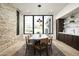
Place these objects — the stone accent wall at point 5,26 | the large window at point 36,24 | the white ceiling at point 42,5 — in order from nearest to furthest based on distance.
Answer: the stone accent wall at point 5,26 < the white ceiling at point 42,5 < the large window at point 36,24

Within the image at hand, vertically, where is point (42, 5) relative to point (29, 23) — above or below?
above

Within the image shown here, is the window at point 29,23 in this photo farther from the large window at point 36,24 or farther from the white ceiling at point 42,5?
the white ceiling at point 42,5

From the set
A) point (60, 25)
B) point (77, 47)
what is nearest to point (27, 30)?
point (60, 25)

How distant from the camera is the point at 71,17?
935 centimetres

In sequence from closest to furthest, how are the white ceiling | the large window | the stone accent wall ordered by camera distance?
the stone accent wall, the white ceiling, the large window

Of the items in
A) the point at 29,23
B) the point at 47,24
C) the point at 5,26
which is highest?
the point at 29,23

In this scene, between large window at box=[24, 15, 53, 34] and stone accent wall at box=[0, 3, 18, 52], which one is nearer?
stone accent wall at box=[0, 3, 18, 52]

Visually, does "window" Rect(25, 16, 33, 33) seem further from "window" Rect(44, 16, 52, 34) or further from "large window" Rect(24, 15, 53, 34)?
"window" Rect(44, 16, 52, 34)

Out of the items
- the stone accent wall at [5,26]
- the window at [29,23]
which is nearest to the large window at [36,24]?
the window at [29,23]

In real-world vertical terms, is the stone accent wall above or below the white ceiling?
below

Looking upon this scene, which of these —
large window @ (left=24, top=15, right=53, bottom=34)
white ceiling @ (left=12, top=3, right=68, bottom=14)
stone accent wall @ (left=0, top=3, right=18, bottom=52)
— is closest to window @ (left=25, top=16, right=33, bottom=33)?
large window @ (left=24, top=15, right=53, bottom=34)

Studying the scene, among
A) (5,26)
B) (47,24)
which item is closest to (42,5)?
(5,26)

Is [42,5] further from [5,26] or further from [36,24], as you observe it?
[36,24]

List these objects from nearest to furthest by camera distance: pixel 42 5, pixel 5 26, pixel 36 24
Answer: pixel 5 26 → pixel 42 5 → pixel 36 24
